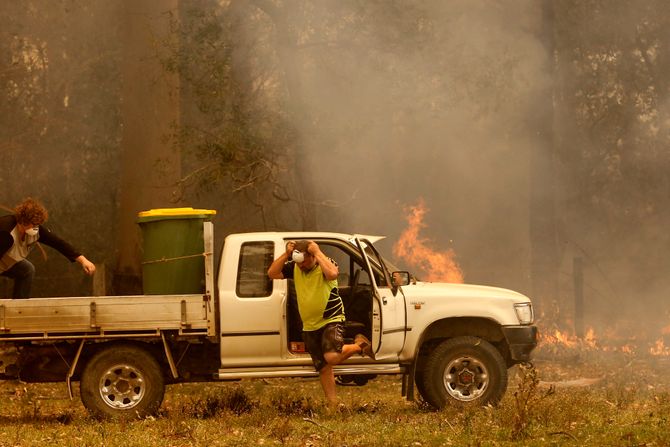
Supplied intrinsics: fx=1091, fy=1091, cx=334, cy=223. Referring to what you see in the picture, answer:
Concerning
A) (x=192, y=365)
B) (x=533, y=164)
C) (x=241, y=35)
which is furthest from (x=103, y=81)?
(x=192, y=365)

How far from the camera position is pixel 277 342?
1061 centimetres

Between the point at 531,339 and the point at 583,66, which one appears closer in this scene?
the point at 531,339

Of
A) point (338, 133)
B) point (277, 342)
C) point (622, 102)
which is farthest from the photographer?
point (622, 102)

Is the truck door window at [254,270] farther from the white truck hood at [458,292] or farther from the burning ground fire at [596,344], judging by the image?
the burning ground fire at [596,344]

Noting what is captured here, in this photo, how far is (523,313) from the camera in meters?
11.2

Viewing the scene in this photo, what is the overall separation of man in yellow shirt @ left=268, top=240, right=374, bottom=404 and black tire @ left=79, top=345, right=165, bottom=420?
1.53 metres

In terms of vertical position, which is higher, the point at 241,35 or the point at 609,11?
the point at 609,11

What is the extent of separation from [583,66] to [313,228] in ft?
28.1

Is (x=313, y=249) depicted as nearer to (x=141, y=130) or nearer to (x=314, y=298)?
(x=314, y=298)

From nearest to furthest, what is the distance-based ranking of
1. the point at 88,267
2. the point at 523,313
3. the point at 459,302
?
the point at 88,267
the point at 459,302
the point at 523,313

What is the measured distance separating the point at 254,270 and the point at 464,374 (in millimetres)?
2383

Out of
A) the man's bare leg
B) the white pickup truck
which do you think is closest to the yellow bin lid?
the white pickup truck

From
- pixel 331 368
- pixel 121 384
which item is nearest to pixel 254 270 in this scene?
pixel 331 368

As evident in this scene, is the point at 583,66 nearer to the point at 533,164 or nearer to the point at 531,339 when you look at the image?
the point at 533,164
